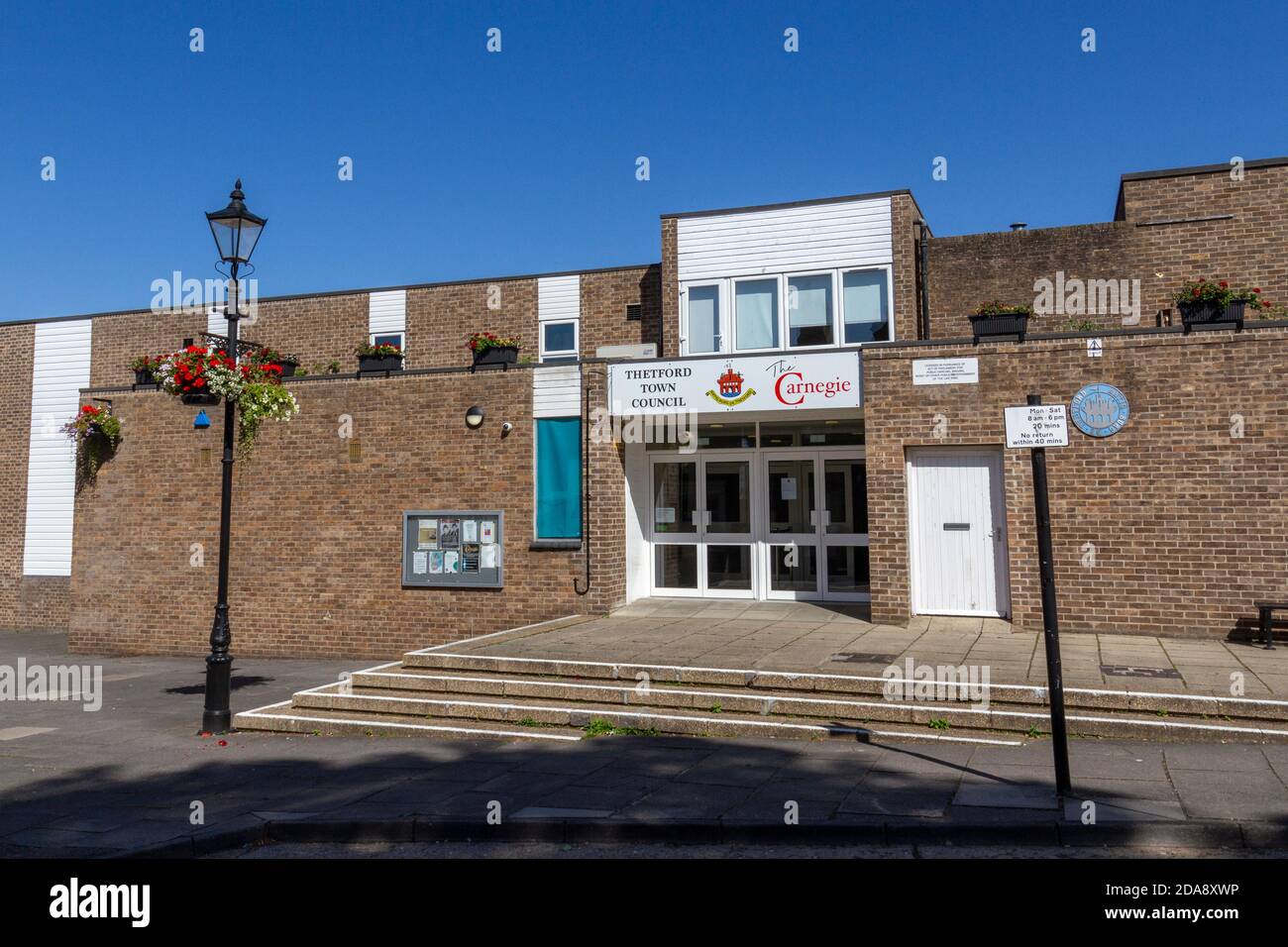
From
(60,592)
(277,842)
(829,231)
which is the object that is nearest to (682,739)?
(277,842)

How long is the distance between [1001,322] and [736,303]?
473 centimetres

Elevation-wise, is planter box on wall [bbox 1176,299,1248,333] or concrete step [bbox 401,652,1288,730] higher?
planter box on wall [bbox 1176,299,1248,333]

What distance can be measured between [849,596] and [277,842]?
32.0 ft

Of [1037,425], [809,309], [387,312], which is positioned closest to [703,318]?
[809,309]

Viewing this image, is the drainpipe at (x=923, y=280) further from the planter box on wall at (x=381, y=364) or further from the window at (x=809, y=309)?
the planter box on wall at (x=381, y=364)

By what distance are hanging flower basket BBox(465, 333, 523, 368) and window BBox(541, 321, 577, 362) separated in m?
3.49

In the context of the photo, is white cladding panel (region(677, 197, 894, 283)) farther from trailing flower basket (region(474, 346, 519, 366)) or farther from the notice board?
the notice board

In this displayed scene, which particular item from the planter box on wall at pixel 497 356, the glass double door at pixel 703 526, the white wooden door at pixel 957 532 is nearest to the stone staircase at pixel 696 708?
the white wooden door at pixel 957 532

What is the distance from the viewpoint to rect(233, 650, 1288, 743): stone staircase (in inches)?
316

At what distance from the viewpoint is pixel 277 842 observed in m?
6.26

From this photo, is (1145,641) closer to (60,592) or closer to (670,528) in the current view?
(670,528)

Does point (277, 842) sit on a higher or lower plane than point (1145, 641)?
lower

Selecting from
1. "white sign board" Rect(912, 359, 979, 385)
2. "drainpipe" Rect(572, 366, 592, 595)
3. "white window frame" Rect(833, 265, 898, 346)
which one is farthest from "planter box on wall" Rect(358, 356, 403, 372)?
"white sign board" Rect(912, 359, 979, 385)

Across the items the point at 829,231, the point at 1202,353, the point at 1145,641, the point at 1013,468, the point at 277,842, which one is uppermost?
the point at 829,231
